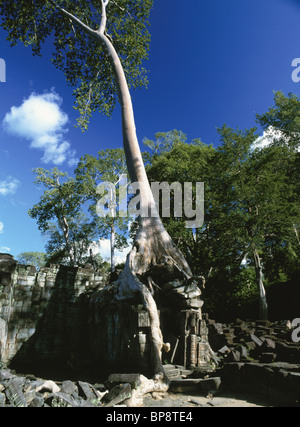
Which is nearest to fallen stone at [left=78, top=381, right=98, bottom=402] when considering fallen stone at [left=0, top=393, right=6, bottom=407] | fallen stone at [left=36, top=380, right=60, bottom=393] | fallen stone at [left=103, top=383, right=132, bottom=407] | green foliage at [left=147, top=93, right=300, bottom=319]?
fallen stone at [left=103, top=383, right=132, bottom=407]

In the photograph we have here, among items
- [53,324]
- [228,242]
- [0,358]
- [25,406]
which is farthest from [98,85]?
[25,406]

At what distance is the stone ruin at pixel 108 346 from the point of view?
3.90 meters

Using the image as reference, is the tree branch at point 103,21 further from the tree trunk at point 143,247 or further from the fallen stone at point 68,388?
the fallen stone at point 68,388

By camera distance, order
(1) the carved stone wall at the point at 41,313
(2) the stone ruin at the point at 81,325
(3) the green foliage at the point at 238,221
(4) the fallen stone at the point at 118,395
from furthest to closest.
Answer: (3) the green foliage at the point at 238,221, (1) the carved stone wall at the point at 41,313, (2) the stone ruin at the point at 81,325, (4) the fallen stone at the point at 118,395

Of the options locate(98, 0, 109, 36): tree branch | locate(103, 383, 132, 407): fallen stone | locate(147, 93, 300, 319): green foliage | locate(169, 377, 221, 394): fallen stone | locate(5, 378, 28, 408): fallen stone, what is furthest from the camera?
locate(147, 93, 300, 319): green foliage

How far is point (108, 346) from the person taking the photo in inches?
245

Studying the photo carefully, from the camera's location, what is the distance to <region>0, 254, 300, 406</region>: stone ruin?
3.90 m

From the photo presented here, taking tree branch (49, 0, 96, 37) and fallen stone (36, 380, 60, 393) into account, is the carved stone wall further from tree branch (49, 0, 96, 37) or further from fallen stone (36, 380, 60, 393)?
tree branch (49, 0, 96, 37)

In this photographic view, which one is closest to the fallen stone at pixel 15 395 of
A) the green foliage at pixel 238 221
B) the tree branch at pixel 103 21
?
the green foliage at pixel 238 221

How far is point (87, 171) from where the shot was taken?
62.4 feet

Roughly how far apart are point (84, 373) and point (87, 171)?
14787 mm

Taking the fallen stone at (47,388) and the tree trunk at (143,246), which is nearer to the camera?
the fallen stone at (47,388)

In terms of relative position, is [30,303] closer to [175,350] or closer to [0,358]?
[0,358]

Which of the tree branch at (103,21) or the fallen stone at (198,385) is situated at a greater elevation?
the tree branch at (103,21)
